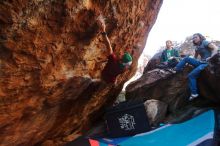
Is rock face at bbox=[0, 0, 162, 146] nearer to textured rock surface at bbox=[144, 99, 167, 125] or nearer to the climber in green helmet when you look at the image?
the climber in green helmet

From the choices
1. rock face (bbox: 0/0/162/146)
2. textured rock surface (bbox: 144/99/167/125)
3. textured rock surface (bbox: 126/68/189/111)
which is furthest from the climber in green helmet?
textured rock surface (bbox: 126/68/189/111)

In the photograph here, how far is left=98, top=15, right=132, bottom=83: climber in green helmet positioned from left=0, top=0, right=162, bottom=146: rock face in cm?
15

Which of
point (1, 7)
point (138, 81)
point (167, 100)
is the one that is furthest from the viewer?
point (138, 81)

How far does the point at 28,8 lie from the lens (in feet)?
14.9

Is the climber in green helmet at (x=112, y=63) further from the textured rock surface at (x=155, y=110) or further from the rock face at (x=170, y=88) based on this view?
the rock face at (x=170, y=88)

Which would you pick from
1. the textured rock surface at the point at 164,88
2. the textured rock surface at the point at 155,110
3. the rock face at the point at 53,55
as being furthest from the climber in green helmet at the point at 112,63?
the textured rock surface at the point at 164,88

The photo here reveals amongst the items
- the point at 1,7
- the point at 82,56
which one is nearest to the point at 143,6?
the point at 82,56

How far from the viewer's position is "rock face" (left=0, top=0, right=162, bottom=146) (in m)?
4.81

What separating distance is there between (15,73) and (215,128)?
5199 millimetres

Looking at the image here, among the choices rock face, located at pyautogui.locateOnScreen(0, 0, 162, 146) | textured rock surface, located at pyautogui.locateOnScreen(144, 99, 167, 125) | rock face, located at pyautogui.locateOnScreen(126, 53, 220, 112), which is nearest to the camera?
rock face, located at pyautogui.locateOnScreen(0, 0, 162, 146)

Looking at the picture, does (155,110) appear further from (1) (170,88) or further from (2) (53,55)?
(2) (53,55)

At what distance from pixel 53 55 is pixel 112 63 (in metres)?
→ 1.91

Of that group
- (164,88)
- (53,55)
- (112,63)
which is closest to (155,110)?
(164,88)

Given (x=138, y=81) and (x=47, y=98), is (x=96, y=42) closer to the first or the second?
(x=47, y=98)
